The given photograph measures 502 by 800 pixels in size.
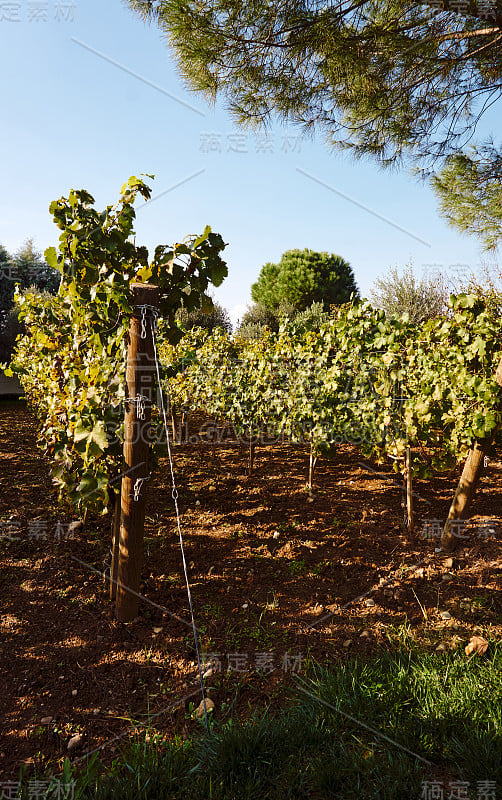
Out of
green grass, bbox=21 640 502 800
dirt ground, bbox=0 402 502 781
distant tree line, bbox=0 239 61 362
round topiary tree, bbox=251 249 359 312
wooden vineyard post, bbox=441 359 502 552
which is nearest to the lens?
green grass, bbox=21 640 502 800

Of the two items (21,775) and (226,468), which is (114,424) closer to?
(21,775)

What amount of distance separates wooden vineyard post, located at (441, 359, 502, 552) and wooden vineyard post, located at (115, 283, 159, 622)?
8.17 feet

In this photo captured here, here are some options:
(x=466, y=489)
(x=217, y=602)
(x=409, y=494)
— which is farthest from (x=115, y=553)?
(x=466, y=489)

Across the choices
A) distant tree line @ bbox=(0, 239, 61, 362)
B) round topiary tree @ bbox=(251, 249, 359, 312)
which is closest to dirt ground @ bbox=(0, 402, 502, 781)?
distant tree line @ bbox=(0, 239, 61, 362)

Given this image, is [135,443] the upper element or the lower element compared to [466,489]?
upper

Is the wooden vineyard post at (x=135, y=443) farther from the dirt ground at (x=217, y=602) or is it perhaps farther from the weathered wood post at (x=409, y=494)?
the weathered wood post at (x=409, y=494)

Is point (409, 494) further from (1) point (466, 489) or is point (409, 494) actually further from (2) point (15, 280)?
(2) point (15, 280)

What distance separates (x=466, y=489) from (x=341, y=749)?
2.46 metres

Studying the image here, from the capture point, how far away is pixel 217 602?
119 inches

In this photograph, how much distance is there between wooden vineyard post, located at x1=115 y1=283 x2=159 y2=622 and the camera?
254 centimetres

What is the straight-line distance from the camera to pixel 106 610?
289 centimetres

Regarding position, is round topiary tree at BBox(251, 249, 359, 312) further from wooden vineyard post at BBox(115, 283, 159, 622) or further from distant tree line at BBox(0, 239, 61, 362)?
wooden vineyard post at BBox(115, 283, 159, 622)

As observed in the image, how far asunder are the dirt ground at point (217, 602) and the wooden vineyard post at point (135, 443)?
268 millimetres

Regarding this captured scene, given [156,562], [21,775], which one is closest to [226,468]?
[156,562]
